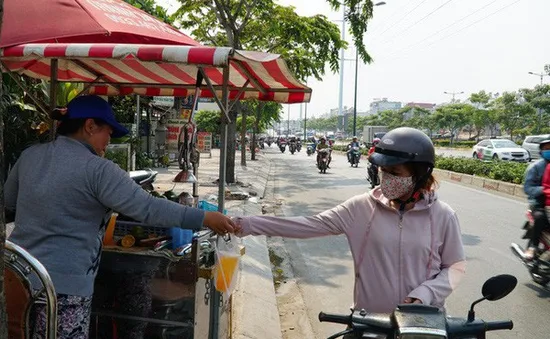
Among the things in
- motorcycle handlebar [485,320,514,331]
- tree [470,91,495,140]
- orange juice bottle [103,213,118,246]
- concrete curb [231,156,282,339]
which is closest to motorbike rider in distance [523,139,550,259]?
concrete curb [231,156,282,339]

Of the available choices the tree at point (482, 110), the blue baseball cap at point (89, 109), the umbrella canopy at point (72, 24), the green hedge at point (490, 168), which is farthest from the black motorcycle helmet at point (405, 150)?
the tree at point (482, 110)

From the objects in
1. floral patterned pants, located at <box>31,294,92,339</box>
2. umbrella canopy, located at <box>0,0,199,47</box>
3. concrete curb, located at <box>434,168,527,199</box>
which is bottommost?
concrete curb, located at <box>434,168,527,199</box>

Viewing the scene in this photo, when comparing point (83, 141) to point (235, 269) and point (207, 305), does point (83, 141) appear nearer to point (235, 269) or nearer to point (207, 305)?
point (235, 269)

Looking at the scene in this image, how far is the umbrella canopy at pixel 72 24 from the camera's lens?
2941mm

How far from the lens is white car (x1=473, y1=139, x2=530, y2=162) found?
2398 centimetres

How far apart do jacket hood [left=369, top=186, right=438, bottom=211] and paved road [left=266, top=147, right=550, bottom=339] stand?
246cm

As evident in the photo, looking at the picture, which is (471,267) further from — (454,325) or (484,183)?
(484,183)

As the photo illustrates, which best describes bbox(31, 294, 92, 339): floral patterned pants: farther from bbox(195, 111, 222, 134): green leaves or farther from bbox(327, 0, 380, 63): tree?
bbox(195, 111, 222, 134): green leaves

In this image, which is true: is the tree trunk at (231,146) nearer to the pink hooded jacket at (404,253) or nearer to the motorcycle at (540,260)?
the motorcycle at (540,260)

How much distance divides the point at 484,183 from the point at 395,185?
13.7 meters

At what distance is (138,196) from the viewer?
2.06 metres

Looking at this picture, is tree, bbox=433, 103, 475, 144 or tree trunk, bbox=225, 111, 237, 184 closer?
tree trunk, bbox=225, 111, 237, 184

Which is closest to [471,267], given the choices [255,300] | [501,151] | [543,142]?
[543,142]

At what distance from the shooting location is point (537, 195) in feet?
16.6
